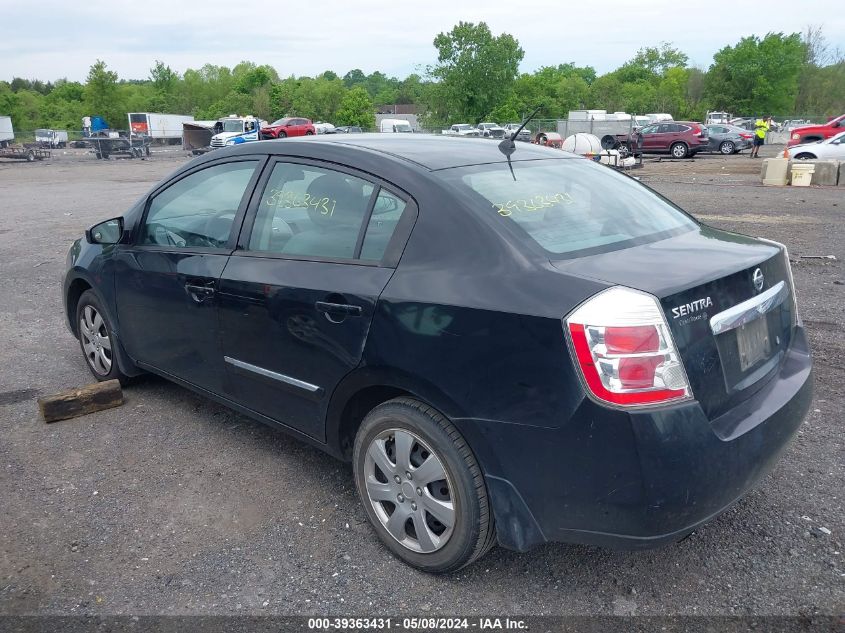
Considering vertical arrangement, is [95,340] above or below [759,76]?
below

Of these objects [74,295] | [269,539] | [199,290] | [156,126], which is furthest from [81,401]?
[156,126]

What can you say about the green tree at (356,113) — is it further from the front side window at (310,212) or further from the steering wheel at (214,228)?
the front side window at (310,212)

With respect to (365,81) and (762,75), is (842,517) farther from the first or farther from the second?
(365,81)

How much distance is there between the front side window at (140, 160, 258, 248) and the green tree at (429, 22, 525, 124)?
7509 cm

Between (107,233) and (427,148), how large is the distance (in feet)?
7.56

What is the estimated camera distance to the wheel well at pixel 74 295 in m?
5.04

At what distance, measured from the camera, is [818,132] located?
94.1 feet

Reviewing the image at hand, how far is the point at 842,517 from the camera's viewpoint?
3.29m

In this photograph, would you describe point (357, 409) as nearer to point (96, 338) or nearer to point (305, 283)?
point (305, 283)

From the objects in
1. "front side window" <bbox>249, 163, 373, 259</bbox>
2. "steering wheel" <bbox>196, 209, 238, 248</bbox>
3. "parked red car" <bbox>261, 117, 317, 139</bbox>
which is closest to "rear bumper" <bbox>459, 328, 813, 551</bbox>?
"front side window" <bbox>249, 163, 373, 259</bbox>

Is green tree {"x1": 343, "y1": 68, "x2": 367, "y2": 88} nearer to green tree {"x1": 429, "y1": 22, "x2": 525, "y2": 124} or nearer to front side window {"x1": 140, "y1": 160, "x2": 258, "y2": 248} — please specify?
green tree {"x1": 429, "y1": 22, "x2": 525, "y2": 124}

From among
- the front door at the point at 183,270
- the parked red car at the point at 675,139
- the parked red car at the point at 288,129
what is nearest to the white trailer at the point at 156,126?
the parked red car at the point at 288,129

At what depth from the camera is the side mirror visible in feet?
14.9

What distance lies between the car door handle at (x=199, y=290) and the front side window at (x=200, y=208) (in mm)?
220
